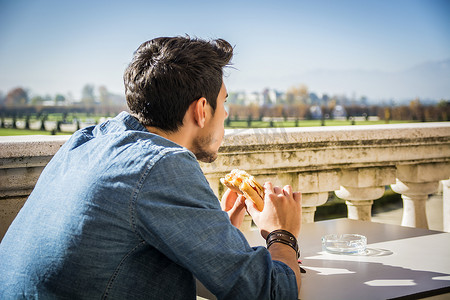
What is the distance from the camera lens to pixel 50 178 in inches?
58.5

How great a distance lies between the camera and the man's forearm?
5.23 feet

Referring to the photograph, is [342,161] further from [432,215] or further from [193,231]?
[432,215]

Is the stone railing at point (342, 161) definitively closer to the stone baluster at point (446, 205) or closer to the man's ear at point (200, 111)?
the stone baluster at point (446, 205)

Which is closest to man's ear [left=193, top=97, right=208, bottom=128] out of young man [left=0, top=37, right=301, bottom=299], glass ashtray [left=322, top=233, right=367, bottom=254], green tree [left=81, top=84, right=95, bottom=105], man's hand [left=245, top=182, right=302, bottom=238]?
young man [left=0, top=37, right=301, bottom=299]

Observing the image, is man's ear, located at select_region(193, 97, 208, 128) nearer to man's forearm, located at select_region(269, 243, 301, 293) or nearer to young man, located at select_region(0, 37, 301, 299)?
young man, located at select_region(0, 37, 301, 299)

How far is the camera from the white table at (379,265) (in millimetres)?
1575

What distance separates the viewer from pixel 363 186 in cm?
342

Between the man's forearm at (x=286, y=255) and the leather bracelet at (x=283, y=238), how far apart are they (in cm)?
2

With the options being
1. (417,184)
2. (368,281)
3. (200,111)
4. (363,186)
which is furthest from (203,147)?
(417,184)

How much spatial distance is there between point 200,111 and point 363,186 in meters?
2.04

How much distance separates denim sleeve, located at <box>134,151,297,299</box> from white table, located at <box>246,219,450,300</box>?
0.27 metres

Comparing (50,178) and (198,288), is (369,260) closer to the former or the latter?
(198,288)

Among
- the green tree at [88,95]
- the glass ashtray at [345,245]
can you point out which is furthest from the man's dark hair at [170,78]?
the green tree at [88,95]

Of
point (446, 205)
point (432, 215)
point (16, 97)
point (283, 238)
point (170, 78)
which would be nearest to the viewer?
point (170, 78)
